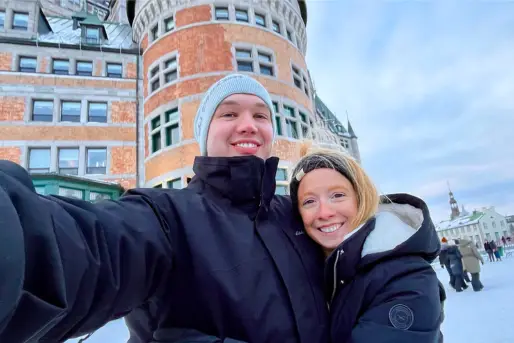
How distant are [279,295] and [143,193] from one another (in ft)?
2.17

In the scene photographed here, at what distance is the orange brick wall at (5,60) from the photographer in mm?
15266

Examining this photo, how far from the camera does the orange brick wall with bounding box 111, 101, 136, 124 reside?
15945 mm

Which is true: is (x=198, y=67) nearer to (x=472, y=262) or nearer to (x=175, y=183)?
(x=175, y=183)

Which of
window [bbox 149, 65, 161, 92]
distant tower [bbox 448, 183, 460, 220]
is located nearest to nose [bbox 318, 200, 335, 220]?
window [bbox 149, 65, 161, 92]

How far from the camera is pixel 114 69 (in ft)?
55.4

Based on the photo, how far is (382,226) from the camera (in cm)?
154

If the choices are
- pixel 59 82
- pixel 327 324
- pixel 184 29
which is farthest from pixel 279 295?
pixel 59 82

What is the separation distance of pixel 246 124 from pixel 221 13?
52.1 feet

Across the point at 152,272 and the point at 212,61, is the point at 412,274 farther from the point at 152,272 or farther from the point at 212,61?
the point at 212,61

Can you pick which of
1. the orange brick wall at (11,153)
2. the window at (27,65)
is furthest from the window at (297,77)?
the orange brick wall at (11,153)

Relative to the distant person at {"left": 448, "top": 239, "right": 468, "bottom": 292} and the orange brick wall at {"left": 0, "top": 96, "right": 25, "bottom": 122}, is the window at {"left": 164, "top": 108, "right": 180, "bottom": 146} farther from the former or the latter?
the distant person at {"left": 448, "top": 239, "right": 468, "bottom": 292}

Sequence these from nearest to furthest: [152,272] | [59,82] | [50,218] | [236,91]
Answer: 1. [50,218]
2. [152,272]
3. [236,91]
4. [59,82]

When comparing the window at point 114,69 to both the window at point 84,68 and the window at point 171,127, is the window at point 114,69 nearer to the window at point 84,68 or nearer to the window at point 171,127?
the window at point 84,68

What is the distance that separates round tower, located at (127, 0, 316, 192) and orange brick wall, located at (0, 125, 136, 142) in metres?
0.92
